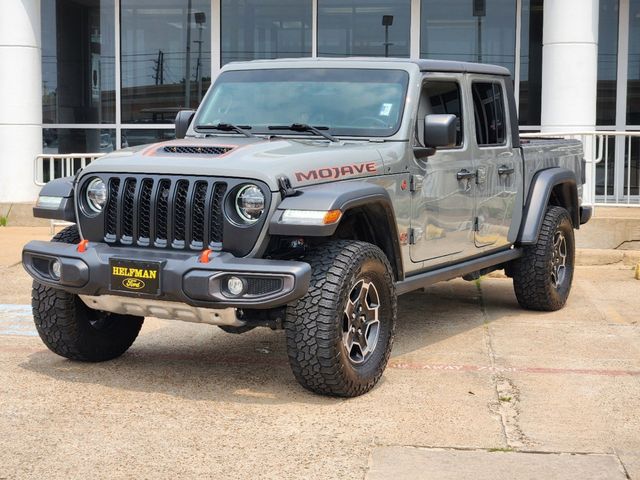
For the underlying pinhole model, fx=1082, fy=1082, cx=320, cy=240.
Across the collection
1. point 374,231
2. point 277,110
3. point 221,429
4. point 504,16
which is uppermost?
point 504,16

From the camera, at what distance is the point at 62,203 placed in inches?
253

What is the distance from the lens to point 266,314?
596 cm

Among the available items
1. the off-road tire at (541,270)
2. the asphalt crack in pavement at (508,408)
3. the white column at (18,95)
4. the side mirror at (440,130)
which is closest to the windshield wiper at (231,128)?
the side mirror at (440,130)

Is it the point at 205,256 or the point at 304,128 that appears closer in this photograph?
the point at 205,256

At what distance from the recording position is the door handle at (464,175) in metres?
7.41

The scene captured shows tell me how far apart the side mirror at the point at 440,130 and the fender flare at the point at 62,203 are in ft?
7.21

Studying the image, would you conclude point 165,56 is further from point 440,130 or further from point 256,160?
point 256,160

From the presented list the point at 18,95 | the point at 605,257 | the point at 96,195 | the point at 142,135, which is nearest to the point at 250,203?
the point at 96,195

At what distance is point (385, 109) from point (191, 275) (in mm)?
1983

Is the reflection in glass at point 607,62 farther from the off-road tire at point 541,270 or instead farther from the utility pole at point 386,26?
the off-road tire at point 541,270

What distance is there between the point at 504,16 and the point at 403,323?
8.30 metres

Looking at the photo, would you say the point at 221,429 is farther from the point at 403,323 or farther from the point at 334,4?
the point at 334,4

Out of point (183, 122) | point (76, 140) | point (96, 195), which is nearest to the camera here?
point (96, 195)

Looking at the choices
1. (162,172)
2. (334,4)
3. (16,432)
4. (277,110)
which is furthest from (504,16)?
(16,432)
